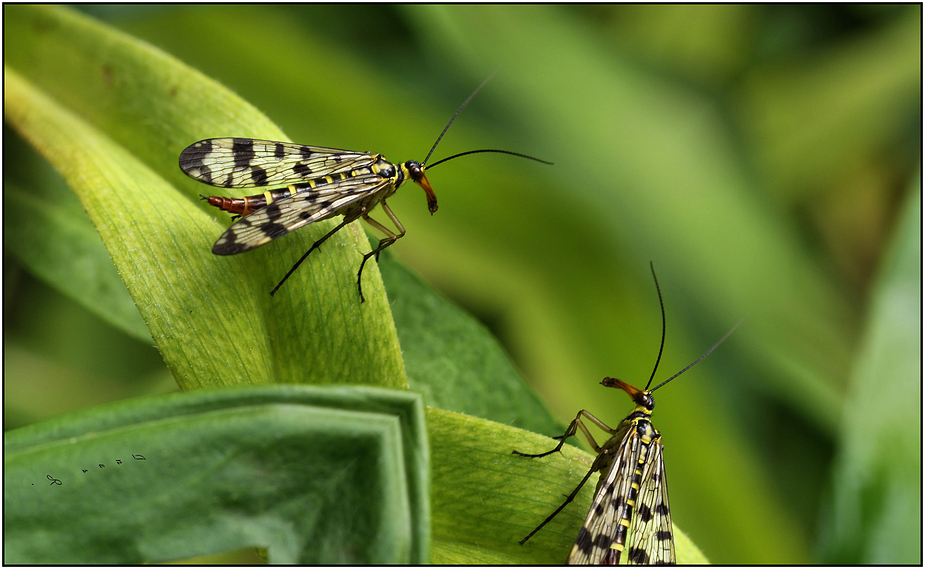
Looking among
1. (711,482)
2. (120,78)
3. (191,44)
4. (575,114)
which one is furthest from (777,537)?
(191,44)

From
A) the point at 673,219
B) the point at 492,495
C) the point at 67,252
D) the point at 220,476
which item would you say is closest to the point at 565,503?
the point at 492,495

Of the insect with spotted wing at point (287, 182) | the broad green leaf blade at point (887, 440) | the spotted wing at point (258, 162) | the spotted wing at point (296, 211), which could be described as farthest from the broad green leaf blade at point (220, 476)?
the broad green leaf blade at point (887, 440)

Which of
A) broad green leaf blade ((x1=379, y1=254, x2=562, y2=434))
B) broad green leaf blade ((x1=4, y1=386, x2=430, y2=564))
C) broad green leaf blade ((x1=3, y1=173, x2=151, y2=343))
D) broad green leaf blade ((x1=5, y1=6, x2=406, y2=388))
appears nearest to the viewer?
broad green leaf blade ((x1=4, y1=386, x2=430, y2=564))

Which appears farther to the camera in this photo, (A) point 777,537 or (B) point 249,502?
(A) point 777,537

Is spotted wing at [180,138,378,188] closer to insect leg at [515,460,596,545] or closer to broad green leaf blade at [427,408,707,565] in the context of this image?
broad green leaf blade at [427,408,707,565]

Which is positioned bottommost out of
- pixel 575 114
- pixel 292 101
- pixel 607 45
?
pixel 292 101

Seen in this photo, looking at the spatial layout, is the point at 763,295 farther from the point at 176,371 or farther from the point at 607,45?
the point at 176,371

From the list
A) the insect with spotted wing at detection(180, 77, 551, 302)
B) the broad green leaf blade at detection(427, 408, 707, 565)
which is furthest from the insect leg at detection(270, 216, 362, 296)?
the broad green leaf blade at detection(427, 408, 707, 565)
